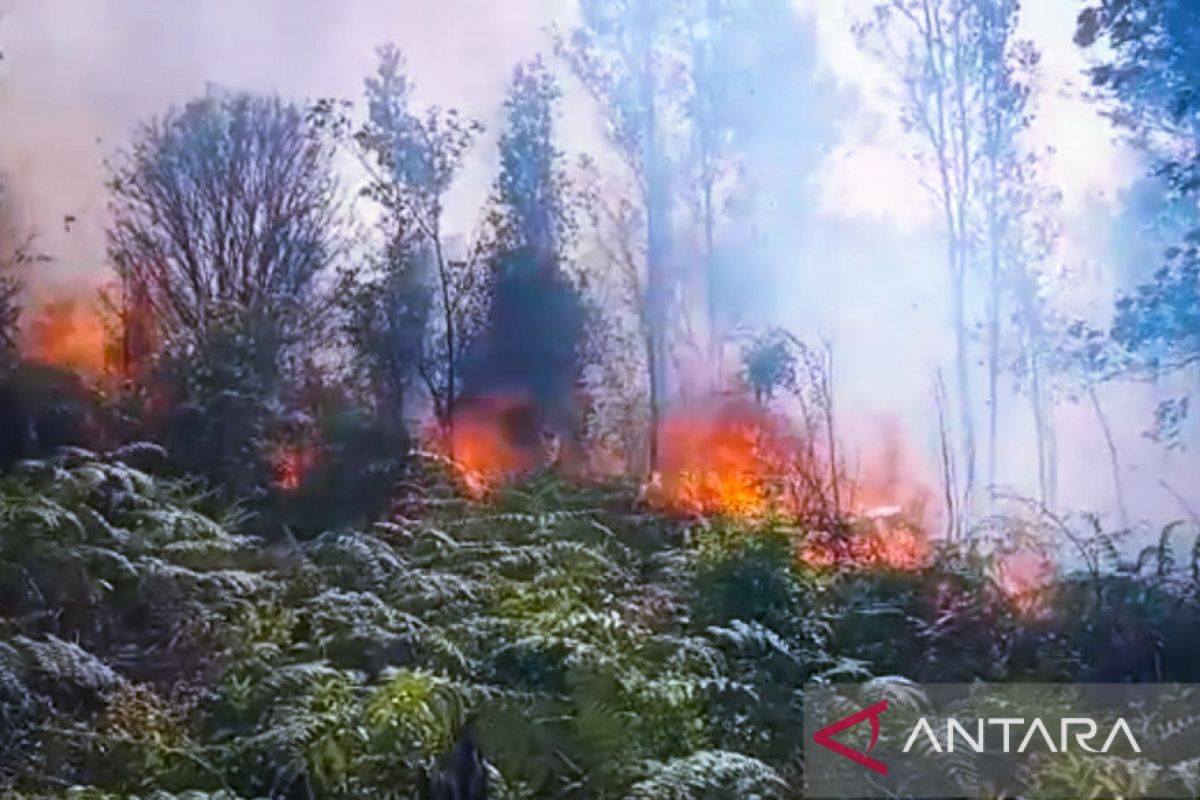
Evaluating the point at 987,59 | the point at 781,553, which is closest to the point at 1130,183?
the point at 987,59

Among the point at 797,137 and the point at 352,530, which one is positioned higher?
the point at 797,137

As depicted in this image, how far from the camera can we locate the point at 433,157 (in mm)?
2691

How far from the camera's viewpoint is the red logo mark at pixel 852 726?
8.10ft

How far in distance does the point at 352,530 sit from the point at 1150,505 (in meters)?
1.58

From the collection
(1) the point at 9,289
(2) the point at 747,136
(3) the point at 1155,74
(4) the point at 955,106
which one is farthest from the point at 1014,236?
(1) the point at 9,289

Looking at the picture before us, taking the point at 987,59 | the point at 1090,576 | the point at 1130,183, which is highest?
the point at 987,59

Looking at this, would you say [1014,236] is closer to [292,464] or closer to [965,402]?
[965,402]

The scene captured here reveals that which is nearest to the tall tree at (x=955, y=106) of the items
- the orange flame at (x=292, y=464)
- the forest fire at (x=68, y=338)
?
the orange flame at (x=292, y=464)

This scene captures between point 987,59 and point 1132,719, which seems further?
point 987,59

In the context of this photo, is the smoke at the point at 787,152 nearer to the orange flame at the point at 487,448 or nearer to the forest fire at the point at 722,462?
the forest fire at the point at 722,462

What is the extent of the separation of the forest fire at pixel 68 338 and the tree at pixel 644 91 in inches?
42.6

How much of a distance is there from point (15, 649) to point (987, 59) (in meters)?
2.22

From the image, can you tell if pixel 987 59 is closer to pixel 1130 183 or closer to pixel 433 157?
pixel 1130 183

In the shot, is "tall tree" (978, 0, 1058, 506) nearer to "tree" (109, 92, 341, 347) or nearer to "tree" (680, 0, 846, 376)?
"tree" (680, 0, 846, 376)
